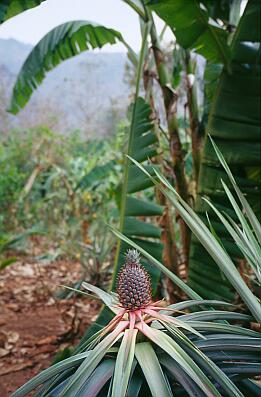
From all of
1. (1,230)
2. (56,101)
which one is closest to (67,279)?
(1,230)

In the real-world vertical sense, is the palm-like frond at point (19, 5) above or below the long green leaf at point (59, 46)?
above

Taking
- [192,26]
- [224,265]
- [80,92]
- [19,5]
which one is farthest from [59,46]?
[80,92]

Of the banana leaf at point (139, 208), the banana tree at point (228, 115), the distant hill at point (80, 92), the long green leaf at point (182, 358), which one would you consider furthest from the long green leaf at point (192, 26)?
the distant hill at point (80, 92)

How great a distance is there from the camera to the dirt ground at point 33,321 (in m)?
1.88

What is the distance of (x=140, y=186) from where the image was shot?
1.52 meters

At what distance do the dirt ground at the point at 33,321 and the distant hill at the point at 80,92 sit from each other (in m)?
A: 3.12

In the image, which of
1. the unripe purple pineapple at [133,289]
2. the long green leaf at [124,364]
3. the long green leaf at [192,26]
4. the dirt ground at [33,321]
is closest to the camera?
the long green leaf at [124,364]

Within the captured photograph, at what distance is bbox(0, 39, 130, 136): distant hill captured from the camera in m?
5.98

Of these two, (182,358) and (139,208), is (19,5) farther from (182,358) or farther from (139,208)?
(182,358)

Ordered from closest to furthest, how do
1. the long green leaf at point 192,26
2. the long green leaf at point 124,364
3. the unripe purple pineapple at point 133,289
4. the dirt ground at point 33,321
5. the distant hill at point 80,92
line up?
the long green leaf at point 124,364
the unripe purple pineapple at point 133,289
the long green leaf at point 192,26
the dirt ground at point 33,321
the distant hill at point 80,92

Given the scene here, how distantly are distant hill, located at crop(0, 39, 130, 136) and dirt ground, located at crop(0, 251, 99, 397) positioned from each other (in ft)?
10.2

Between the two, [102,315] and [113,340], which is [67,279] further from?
[113,340]

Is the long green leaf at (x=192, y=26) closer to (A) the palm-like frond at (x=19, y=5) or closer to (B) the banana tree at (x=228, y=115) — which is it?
(B) the banana tree at (x=228, y=115)

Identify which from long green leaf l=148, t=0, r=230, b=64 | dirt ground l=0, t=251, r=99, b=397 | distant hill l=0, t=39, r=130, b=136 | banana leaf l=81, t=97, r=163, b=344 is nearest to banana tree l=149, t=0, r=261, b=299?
long green leaf l=148, t=0, r=230, b=64
